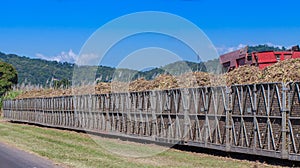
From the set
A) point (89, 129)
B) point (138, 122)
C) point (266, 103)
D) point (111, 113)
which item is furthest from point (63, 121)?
point (266, 103)

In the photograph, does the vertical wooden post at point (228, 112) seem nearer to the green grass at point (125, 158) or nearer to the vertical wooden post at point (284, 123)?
the green grass at point (125, 158)

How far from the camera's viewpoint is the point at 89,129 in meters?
27.2

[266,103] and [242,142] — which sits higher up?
[266,103]

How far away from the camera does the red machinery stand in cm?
2205

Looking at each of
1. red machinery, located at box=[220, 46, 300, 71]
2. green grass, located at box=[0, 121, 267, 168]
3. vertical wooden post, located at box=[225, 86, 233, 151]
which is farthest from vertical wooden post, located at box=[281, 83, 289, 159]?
red machinery, located at box=[220, 46, 300, 71]

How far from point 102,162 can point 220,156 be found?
434 centimetres

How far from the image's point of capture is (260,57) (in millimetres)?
22344

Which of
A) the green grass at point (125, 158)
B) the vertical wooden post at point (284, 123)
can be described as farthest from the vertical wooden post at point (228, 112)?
the vertical wooden post at point (284, 123)

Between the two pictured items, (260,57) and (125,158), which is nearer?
(125,158)

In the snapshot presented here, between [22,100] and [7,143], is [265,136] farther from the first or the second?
[22,100]

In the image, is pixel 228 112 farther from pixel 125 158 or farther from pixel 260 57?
pixel 260 57

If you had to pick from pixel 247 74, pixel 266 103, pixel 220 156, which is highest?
pixel 247 74

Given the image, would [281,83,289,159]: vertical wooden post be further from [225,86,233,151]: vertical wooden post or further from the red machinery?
the red machinery

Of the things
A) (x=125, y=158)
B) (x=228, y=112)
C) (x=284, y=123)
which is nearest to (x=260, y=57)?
(x=228, y=112)
